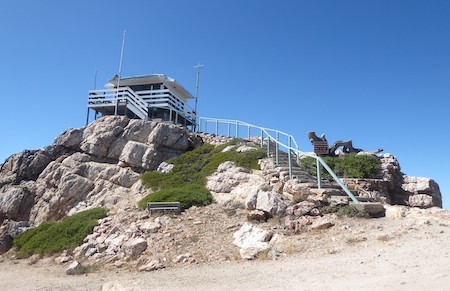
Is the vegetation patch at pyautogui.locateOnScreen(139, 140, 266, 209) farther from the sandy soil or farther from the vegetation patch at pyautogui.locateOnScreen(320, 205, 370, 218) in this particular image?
the vegetation patch at pyautogui.locateOnScreen(320, 205, 370, 218)

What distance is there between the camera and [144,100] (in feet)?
93.4

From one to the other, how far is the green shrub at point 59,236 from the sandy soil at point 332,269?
2719mm

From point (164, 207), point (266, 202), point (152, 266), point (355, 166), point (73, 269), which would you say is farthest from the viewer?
point (355, 166)

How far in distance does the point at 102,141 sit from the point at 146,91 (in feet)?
24.2

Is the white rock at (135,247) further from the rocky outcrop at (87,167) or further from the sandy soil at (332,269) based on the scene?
the rocky outcrop at (87,167)

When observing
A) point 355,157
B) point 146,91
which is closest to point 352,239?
point 355,157

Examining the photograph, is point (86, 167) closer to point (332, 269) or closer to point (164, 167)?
point (164, 167)

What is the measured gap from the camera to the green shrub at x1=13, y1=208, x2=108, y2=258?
1316cm


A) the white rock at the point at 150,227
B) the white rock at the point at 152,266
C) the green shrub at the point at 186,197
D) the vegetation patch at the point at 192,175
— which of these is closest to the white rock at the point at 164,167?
the vegetation patch at the point at 192,175

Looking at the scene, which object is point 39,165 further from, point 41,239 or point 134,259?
point 134,259

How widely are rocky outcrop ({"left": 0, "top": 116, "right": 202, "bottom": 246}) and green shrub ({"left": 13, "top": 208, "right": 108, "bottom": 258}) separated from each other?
8.83 ft

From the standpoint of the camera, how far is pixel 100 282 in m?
8.34

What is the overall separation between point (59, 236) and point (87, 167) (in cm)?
842

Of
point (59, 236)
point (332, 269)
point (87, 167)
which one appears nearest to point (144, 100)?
point (87, 167)
